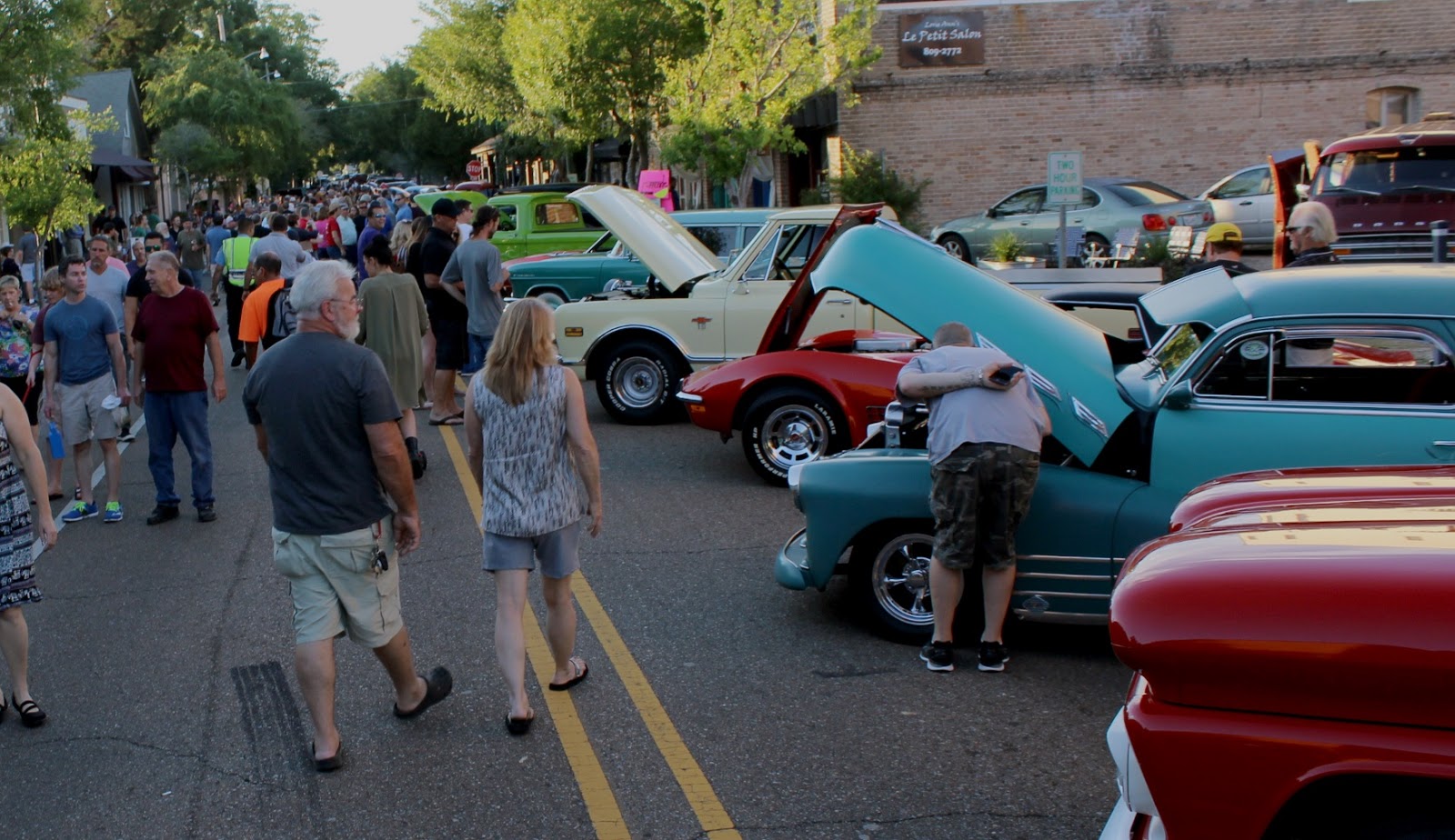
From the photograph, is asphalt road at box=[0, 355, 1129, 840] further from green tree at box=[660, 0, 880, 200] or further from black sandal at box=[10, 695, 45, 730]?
green tree at box=[660, 0, 880, 200]

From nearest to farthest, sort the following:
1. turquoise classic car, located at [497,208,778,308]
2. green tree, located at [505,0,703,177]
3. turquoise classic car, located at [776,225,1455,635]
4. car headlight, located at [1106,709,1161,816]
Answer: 1. car headlight, located at [1106,709,1161,816]
2. turquoise classic car, located at [776,225,1455,635]
3. turquoise classic car, located at [497,208,778,308]
4. green tree, located at [505,0,703,177]

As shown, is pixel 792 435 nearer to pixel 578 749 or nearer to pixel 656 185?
pixel 578 749

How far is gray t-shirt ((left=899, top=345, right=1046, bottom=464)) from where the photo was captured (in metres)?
5.88

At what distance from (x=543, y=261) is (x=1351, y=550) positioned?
14.6 metres

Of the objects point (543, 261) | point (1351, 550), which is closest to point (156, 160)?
point (543, 261)

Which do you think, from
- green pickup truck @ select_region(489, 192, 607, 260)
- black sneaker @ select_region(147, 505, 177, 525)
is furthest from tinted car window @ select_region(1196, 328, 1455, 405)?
green pickup truck @ select_region(489, 192, 607, 260)

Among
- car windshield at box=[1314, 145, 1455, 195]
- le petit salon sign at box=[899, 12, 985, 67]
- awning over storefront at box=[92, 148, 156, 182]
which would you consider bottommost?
car windshield at box=[1314, 145, 1455, 195]

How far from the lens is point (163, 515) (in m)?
9.55

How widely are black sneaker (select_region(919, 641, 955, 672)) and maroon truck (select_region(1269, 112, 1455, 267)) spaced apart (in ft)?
35.0

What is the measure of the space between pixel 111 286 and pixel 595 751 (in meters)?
8.70

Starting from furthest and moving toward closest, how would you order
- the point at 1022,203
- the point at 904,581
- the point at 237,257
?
the point at 1022,203 < the point at 237,257 < the point at 904,581

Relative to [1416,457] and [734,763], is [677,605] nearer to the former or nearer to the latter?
[734,763]

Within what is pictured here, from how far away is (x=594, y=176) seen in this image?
53.8 meters

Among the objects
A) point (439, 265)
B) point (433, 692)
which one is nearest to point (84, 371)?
point (439, 265)
